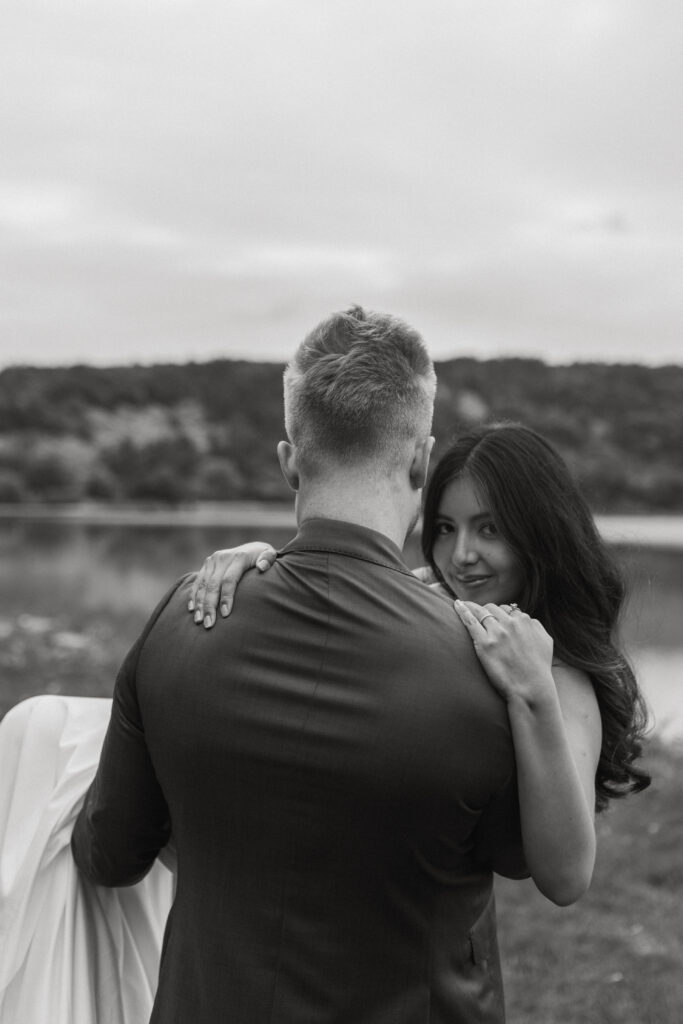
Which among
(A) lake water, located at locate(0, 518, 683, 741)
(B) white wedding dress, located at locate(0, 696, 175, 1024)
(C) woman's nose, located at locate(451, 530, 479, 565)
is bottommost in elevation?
(A) lake water, located at locate(0, 518, 683, 741)

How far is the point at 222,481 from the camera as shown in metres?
48.5

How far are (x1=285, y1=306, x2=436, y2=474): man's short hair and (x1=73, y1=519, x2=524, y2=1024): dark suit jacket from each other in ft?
0.51

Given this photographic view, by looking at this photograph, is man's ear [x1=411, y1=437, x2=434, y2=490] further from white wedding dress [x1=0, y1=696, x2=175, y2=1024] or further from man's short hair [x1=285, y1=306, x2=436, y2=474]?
white wedding dress [x1=0, y1=696, x2=175, y2=1024]

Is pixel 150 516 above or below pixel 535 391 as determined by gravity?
below

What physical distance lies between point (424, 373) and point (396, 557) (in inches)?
14.7

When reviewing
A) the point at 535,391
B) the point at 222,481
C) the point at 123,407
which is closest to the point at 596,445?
the point at 535,391

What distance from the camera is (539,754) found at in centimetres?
177

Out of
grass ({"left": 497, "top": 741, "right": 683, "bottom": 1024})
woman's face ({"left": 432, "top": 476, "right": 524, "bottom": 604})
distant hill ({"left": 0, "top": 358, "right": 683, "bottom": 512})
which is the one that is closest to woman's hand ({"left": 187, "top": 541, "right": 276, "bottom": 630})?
woman's face ({"left": 432, "top": 476, "right": 524, "bottom": 604})

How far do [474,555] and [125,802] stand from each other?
3.75 feet

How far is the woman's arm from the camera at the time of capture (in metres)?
1.78

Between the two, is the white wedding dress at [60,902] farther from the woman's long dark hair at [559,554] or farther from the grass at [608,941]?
the grass at [608,941]

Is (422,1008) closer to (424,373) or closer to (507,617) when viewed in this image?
(507,617)

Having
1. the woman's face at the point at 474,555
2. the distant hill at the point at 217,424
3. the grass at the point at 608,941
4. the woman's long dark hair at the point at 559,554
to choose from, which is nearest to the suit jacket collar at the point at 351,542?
the woman's long dark hair at the point at 559,554

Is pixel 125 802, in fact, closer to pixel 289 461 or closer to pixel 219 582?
pixel 219 582
